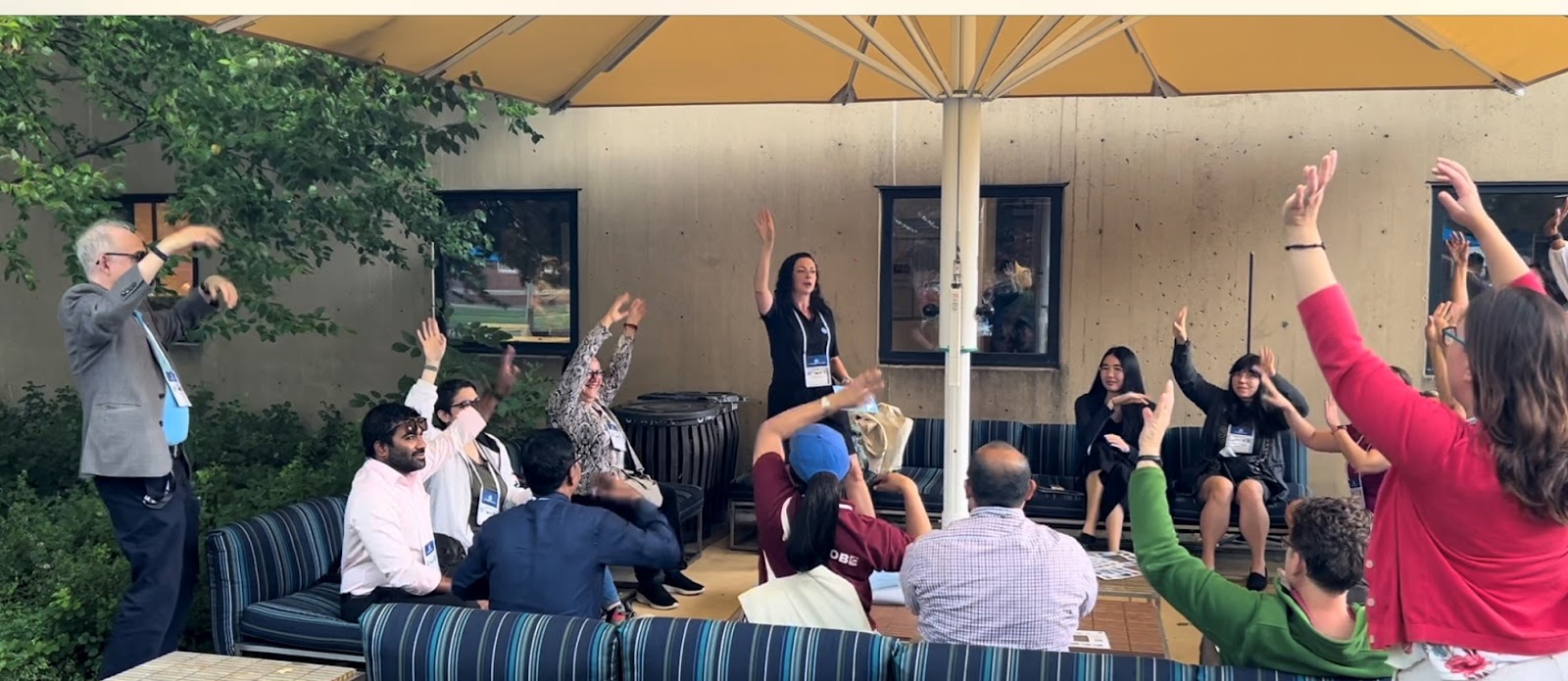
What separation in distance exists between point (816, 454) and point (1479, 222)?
5.53 feet

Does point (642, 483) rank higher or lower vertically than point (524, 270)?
lower

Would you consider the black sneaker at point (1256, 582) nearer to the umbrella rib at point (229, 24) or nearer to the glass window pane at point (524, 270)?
the glass window pane at point (524, 270)

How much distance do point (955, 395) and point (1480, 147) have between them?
4.21m

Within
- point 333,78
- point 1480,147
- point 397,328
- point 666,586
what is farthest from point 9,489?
point 1480,147

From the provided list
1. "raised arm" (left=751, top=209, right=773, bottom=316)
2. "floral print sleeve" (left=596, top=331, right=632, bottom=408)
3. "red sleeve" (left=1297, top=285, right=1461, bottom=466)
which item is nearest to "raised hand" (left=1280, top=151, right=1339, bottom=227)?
"red sleeve" (left=1297, top=285, right=1461, bottom=466)

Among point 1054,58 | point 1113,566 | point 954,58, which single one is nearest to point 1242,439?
point 1113,566

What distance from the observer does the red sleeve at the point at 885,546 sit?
306 centimetres

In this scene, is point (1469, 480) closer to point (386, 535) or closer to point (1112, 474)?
point (386, 535)

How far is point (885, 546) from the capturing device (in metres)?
3.08

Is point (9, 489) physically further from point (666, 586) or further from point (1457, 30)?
point (1457, 30)

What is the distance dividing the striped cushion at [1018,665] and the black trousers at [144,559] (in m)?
2.66

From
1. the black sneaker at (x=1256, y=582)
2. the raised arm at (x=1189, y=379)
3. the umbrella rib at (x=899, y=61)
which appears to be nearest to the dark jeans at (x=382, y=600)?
the umbrella rib at (x=899, y=61)

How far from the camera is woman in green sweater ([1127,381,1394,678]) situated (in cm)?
235

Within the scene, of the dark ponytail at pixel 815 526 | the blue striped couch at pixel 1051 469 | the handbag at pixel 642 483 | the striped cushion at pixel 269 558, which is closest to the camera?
the dark ponytail at pixel 815 526
